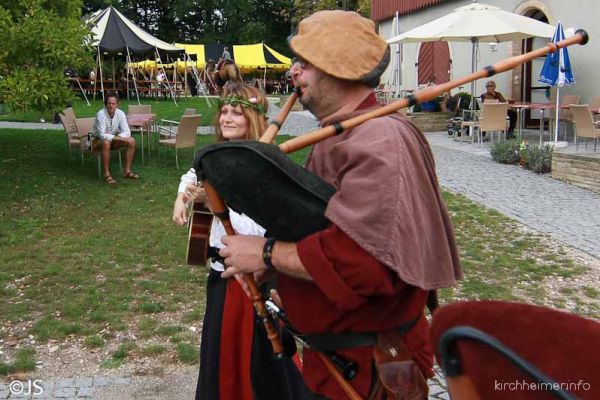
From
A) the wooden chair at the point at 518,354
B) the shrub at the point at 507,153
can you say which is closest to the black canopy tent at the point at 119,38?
the shrub at the point at 507,153

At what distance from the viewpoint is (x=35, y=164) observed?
448 inches

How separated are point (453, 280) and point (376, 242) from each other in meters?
0.37

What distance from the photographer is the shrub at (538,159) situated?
37.6 ft

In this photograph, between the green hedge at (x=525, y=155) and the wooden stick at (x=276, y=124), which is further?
the green hedge at (x=525, y=155)

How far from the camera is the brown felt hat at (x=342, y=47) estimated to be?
1942 mm

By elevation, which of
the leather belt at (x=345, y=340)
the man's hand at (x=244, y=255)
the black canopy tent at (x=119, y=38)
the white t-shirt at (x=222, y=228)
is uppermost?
the black canopy tent at (x=119, y=38)

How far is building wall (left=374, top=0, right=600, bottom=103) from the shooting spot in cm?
1479

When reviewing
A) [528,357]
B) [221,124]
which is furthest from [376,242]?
[221,124]

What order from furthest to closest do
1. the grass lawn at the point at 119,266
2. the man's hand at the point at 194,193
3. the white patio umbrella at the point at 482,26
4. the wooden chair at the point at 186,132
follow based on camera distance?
the white patio umbrella at the point at 482,26, the wooden chair at the point at 186,132, the grass lawn at the point at 119,266, the man's hand at the point at 194,193

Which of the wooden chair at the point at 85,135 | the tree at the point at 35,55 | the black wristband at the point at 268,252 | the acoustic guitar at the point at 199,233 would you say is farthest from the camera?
the wooden chair at the point at 85,135

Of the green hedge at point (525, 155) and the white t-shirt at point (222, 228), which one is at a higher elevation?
the white t-shirt at point (222, 228)

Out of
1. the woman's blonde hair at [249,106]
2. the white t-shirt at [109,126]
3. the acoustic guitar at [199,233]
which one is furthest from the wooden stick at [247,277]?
the white t-shirt at [109,126]

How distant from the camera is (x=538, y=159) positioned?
11.6 meters

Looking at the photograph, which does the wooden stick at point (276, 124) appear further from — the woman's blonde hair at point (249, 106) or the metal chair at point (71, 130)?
the metal chair at point (71, 130)
